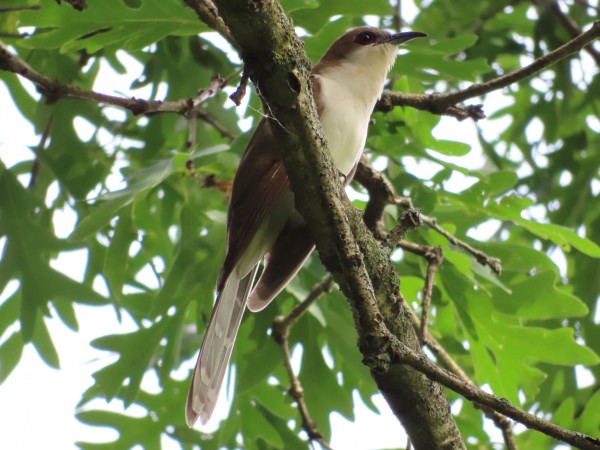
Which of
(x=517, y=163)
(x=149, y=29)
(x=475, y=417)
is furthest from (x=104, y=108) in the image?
(x=517, y=163)

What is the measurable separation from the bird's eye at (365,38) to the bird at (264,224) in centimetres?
41

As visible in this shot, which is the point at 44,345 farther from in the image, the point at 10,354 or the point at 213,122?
the point at 213,122

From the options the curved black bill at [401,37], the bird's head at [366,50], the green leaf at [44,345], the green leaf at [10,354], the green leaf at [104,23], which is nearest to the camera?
the green leaf at [104,23]

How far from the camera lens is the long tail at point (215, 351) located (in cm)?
342

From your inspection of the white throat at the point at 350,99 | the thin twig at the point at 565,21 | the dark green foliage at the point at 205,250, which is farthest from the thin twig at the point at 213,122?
the thin twig at the point at 565,21

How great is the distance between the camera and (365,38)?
168 inches

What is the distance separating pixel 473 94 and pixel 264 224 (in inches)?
38.9

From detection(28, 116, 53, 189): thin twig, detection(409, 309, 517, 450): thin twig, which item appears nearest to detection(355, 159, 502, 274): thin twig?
detection(409, 309, 517, 450): thin twig

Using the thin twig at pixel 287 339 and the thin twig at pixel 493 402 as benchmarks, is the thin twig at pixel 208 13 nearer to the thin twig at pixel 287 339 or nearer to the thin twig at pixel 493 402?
the thin twig at pixel 287 339

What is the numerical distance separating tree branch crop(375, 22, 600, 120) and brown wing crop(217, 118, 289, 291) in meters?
0.73

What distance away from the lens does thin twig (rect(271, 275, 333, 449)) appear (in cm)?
384

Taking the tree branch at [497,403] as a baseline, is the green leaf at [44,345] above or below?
above

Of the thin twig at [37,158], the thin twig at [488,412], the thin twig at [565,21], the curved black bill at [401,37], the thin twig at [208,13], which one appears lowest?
the thin twig at [488,412]

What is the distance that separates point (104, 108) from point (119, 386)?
1819mm
